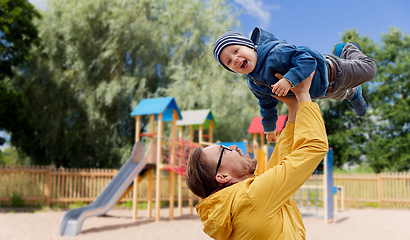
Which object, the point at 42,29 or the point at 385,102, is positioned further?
the point at 385,102

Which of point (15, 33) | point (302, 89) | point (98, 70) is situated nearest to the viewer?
point (302, 89)

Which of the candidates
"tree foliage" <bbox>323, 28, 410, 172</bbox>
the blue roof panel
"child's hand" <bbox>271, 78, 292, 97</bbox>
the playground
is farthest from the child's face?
"tree foliage" <bbox>323, 28, 410, 172</bbox>

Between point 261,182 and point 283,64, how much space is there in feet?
1.73

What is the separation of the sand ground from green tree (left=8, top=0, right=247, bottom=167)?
4.49 meters

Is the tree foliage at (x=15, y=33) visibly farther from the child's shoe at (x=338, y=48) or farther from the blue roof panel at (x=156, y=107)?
the child's shoe at (x=338, y=48)

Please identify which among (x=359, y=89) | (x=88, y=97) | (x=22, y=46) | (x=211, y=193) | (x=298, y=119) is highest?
(x=22, y=46)

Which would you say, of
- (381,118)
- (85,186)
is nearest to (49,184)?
(85,186)

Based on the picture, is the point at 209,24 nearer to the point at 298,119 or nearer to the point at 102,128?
the point at 102,128

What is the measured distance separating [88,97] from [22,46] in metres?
3.27

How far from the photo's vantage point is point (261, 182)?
4.42 ft

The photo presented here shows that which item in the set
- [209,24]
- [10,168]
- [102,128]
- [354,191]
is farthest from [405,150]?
[10,168]

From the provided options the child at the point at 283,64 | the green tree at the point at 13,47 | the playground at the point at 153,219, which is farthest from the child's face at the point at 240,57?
the green tree at the point at 13,47

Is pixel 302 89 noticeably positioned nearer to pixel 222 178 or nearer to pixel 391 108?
→ pixel 222 178

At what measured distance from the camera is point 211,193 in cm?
159
